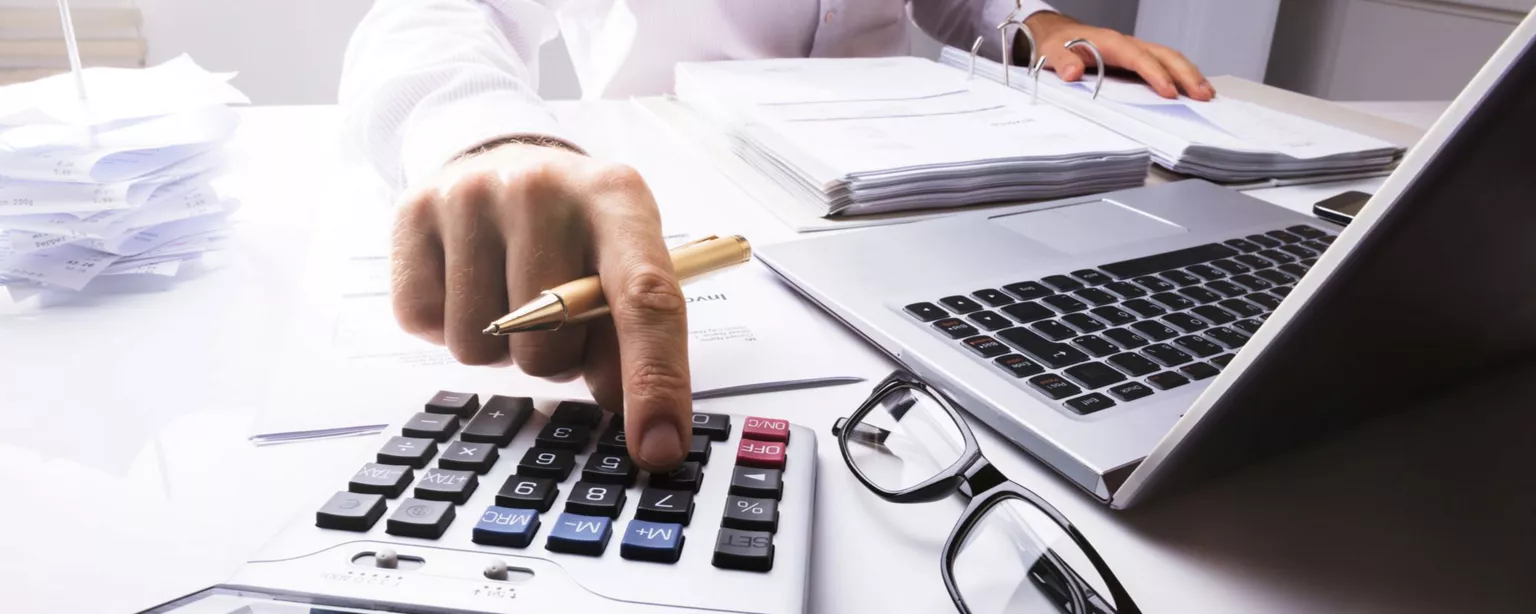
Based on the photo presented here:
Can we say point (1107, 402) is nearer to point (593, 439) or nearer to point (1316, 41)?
point (593, 439)

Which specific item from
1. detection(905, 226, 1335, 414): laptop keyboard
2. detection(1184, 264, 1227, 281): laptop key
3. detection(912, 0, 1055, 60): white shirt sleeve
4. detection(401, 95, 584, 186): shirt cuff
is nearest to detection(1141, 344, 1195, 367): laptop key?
detection(905, 226, 1335, 414): laptop keyboard

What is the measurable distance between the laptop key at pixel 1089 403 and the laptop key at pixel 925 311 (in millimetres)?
87

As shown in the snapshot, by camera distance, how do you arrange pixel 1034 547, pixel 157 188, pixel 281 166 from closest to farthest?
1. pixel 1034 547
2. pixel 157 188
3. pixel 281 166

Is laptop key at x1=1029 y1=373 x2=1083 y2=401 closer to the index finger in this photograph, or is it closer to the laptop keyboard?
the laptop keyboard

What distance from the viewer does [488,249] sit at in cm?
40

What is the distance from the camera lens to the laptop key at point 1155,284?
46cm

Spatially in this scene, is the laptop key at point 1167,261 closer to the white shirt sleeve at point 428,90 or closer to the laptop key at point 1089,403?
the laptop key at point 1089,403

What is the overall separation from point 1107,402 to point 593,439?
19cm

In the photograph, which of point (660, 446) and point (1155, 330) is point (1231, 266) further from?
point (660, 446)

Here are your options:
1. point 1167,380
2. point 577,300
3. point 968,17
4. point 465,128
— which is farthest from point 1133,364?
point 968,17

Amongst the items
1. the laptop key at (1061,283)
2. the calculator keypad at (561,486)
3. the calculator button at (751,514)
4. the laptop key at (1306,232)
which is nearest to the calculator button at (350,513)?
the calculator keypad at (561,486)

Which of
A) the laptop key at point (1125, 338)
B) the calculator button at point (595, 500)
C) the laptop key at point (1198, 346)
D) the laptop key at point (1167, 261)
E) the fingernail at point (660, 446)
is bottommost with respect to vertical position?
the calculator button at point (595, 500)

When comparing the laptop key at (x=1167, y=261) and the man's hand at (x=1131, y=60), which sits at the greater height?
the man's hand at (x=1131, y=60)

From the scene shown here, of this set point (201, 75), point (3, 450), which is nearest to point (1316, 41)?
point (201, 75)
